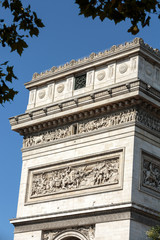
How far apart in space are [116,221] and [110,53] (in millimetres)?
8427

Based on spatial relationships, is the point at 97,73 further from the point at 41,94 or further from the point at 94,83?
the point at 41,94

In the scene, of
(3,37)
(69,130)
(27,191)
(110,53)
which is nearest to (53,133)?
(69,130)

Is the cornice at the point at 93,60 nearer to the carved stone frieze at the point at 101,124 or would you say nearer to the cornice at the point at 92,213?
the carved stone frieze at the point at 101,124

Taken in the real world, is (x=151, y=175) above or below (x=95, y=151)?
below

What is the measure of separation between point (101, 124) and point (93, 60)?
3.64 metres

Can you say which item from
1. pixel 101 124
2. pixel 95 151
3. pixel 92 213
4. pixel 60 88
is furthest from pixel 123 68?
pixel 92 213

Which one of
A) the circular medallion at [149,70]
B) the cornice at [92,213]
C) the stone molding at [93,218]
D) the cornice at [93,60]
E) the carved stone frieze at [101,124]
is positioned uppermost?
the cornice at [93,60]

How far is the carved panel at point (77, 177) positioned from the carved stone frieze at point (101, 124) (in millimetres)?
1451

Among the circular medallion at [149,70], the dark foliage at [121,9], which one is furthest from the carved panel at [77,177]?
the dark foliage at [121,9]

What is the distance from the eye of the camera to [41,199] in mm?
28125

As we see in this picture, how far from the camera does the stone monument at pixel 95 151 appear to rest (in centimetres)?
2500

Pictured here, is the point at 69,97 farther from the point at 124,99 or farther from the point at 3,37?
the point at 3,37

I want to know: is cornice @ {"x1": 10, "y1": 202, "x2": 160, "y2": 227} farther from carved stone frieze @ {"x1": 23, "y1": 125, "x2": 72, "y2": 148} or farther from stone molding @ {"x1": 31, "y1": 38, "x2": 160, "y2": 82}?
stone molding @ {"x1": 31, "y1": 38, "x2": 160, "y2": 82}

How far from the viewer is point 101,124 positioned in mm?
26891
